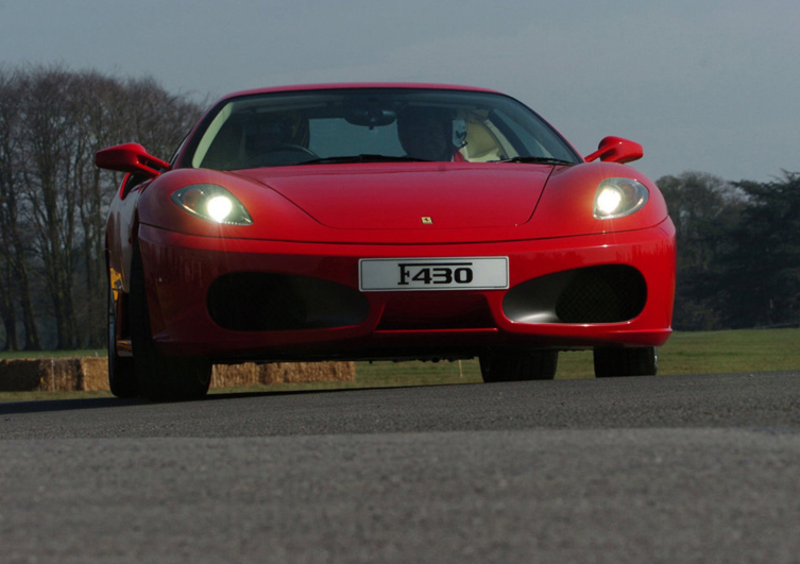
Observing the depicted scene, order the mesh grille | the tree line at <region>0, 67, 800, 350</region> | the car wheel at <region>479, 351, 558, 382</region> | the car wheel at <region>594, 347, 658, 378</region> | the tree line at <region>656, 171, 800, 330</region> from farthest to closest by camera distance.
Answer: the tree line at <region>656, 171, 800, 330</region>, the tree line at <region>0, 67, 800, 350</region>, the car wheel at <region>479, 351, 558, 382</region>, the car wheel at <region>594, 347, 658, 378</region>, the mesh grille

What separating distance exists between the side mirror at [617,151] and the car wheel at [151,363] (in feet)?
6.95

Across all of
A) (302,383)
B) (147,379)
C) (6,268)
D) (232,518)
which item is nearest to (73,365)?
(302,383)

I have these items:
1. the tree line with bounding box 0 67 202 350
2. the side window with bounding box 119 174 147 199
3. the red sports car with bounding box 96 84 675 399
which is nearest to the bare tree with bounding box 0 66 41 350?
the tree line with bounding box 0 67 202 350

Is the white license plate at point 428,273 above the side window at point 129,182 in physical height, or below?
below

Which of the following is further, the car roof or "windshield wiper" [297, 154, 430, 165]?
the car roof

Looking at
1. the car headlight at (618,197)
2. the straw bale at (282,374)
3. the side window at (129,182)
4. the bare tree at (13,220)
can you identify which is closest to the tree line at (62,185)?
the bare tree at (13,220)

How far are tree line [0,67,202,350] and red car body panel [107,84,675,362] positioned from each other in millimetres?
35232

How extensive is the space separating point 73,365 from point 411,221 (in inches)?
904

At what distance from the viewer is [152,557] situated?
156 centimetres

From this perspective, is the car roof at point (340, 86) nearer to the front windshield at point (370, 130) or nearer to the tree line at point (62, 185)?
the front windshield at point (370, 130)

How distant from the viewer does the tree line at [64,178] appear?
4047cm

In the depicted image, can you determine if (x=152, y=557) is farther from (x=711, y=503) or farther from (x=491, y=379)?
(x=491, y=379)

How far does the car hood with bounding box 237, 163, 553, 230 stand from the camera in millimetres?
4395

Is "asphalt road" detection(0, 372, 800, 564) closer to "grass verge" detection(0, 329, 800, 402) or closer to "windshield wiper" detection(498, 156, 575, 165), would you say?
"windshield wiper" detection(498, 156, 575, 165)
